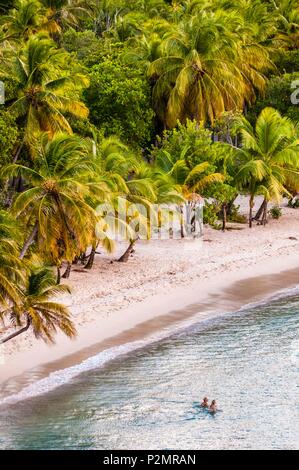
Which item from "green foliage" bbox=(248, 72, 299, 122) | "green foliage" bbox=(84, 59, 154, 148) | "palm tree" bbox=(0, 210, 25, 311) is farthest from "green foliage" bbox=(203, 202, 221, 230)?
"palm tree" bbox=(0, 210, 25, 311)

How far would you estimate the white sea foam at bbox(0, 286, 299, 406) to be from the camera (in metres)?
23.5

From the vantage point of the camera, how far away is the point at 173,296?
3212 cm

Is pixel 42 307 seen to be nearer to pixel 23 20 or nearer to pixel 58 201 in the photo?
pixel 58 201

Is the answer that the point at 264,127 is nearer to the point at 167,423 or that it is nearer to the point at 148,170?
the point at 148,170

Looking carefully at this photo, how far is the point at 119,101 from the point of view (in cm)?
4481

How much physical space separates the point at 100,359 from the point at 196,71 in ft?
72.9

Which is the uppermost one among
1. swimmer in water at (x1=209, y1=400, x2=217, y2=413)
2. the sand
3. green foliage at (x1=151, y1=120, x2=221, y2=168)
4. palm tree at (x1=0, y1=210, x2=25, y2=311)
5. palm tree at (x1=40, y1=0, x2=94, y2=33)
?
palm tree at (x1=40, y1=0, x2=94, y2=33)

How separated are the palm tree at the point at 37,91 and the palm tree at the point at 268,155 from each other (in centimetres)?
987

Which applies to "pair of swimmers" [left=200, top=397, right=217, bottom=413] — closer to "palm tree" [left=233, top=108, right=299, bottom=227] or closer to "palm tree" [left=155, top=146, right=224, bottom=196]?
"palm tree" [left=155, top=146, right=224, bottom=196]

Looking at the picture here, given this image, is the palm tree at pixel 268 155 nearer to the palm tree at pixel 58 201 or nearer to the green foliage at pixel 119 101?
the green foliage at pixel 119 101

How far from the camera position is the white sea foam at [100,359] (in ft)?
77.2

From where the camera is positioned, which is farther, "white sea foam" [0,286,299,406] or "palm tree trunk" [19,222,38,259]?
"palm tree trunk" [19,222,38,259]

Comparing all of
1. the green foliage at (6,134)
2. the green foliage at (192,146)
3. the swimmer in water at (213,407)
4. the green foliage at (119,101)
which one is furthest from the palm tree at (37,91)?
the swimmer in water at (213,407)

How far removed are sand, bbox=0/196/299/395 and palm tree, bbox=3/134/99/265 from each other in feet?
8.81
